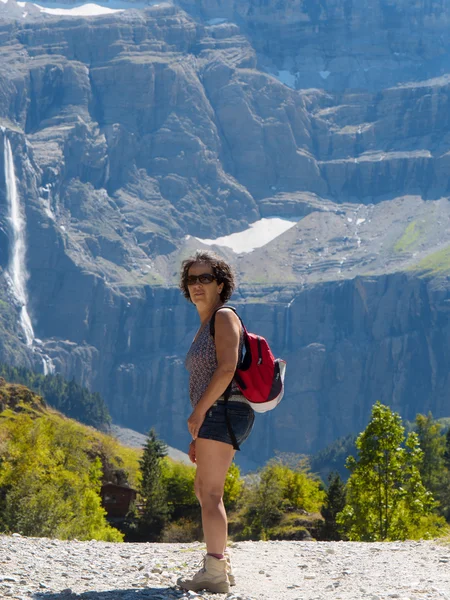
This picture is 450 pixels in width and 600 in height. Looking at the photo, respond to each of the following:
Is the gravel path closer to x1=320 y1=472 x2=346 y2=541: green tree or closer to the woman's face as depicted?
the woman's face

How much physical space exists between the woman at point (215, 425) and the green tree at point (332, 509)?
67509 mm

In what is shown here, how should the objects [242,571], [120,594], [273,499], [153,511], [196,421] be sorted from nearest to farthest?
1. [120,594]
2. [196,421]
3. [242,571]
4. [273,499]
5. [153,511]

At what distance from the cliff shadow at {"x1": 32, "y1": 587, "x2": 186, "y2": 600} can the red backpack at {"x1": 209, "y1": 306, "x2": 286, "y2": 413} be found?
2805 millimetres

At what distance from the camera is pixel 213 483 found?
1419 centimetres

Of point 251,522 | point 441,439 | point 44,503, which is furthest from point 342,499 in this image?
point 441,439

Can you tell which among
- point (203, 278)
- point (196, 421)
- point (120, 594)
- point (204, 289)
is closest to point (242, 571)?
point (120, 594)

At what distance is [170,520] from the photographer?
303 feet

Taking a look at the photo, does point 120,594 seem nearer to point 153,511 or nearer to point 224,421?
point 224,421

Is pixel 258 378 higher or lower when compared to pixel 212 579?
higher

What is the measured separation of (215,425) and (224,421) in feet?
0.46

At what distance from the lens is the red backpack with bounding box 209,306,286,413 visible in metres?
14.1

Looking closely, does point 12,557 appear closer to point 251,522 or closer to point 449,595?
point 449,595

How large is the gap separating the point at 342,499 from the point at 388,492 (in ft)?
141

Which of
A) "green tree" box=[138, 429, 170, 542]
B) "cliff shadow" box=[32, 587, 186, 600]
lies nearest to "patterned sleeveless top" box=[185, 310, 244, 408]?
"cliff shadow" box=[32, 587, 186, 600]
